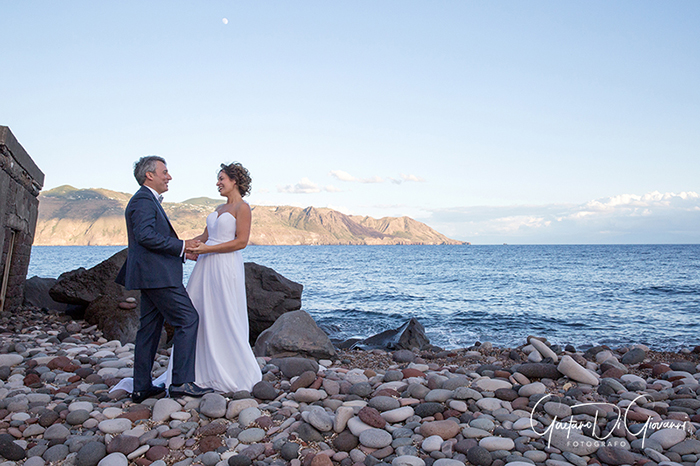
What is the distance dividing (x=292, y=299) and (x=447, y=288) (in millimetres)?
19232

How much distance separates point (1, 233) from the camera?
28.3ft

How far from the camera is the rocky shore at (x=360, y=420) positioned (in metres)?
3.39

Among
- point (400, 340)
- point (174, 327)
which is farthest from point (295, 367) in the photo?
point (400, 340)

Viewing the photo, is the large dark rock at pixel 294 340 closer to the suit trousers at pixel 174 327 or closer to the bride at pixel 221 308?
the bride at pixel 221 308

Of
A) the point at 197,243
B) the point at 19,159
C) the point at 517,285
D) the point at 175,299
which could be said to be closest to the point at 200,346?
the point at 175,299

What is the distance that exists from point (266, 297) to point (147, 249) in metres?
6.66

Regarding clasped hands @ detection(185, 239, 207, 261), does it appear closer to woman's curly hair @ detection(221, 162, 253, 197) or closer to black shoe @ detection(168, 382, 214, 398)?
woman's curly hair @ detection(221, 162, 253, 197)

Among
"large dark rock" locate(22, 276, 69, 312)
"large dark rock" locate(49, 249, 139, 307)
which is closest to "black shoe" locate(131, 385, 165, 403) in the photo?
"large dark rock" locate(49, 249, 139, 307)

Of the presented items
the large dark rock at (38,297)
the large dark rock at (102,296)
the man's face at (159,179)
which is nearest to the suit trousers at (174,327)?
the man's face at (159,179)

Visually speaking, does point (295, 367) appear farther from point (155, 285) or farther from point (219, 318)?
point (155, 285)

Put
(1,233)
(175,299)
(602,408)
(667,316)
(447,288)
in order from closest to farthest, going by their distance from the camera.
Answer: (602,408), (175,299), (1,233), (667,316), (447,288)

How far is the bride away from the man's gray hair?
815 millimetres

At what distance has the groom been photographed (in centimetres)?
429

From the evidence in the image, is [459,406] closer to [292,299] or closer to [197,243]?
[197,243]
